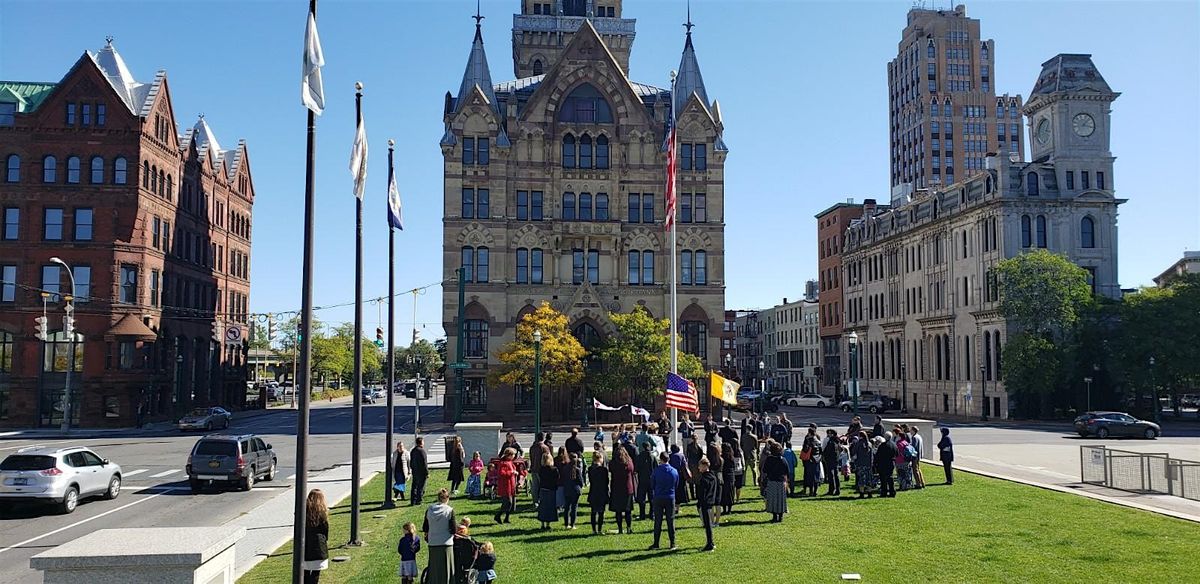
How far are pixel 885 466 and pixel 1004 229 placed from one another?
173ft

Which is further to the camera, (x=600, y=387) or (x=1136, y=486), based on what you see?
(x=600, y=387)

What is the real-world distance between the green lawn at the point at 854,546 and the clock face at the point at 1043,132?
191ft

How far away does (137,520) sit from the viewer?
2311 centimetres

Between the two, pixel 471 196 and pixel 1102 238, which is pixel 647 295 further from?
pixel 1102 238

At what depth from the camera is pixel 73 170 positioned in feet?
200

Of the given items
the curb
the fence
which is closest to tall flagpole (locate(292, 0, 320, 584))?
the curb

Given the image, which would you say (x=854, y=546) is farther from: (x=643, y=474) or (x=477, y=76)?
(x=477, y=76)

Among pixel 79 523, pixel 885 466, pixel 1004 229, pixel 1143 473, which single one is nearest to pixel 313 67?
pixel 79 523

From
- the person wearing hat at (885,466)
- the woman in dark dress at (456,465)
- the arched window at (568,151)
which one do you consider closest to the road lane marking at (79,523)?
the woman in dark dress at (456,465)

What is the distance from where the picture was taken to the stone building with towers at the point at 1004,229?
71.9 m

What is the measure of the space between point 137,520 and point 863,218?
284 feet

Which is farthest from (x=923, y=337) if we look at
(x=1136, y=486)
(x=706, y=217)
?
(x=1136, y=486)

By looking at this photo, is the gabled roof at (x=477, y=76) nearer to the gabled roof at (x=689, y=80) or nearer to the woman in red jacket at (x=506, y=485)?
the gabled roof at (x=689, y=80)

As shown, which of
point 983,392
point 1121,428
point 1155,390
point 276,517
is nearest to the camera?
point 276,517
